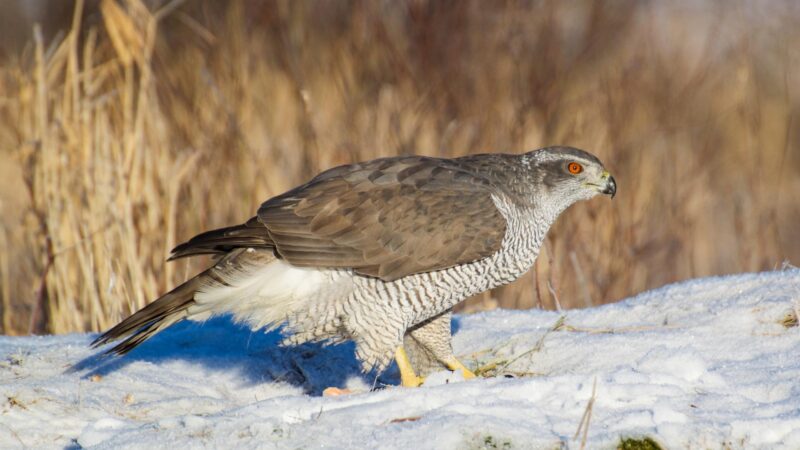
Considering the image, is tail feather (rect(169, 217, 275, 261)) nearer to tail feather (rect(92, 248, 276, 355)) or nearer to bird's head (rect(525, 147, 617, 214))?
tail feather (rect(92, 248, 276, 355))

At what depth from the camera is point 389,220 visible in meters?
4.70

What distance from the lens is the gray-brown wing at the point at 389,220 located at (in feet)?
14.9

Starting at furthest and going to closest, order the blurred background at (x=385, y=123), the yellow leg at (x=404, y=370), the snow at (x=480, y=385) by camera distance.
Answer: the blurred background at (x=385, y=123), the yellow leg at (x=404, y=370), the snow at (x=480, y=385)

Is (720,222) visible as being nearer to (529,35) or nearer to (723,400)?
(529,35)

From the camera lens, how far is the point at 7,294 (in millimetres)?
6711

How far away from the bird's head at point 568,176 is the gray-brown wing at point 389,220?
364mm

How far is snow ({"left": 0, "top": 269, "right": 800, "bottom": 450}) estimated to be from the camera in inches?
128

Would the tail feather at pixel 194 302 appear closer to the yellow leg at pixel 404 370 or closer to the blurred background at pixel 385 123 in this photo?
the yellow leg at pixel 404 370

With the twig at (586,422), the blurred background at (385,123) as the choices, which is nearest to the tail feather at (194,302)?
the blurred background at (385,123)

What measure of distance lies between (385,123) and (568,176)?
3.03 metres

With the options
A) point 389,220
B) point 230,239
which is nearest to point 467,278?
point 389,220

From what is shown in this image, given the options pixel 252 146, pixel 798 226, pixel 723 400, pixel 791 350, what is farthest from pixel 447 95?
pixel 723 400

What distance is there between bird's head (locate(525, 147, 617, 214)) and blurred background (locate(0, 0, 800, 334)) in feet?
5.71

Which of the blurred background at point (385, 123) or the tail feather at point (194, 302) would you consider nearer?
the tail feather at point (194, 302)
